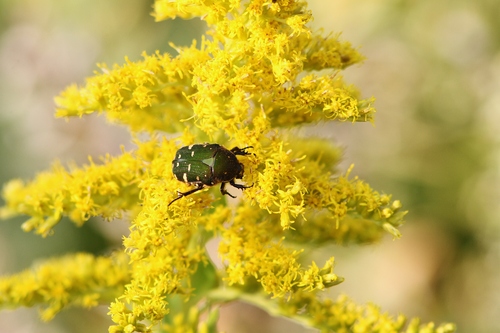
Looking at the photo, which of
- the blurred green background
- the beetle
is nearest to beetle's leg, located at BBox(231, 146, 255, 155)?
the beetle

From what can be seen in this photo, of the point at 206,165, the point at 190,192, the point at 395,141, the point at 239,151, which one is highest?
the point at 395,141

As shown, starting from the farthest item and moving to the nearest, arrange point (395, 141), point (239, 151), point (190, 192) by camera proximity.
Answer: point (395, 141) < point (239, 151) < point (190, 192)

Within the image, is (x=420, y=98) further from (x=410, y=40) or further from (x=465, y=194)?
(x=465, y=194)

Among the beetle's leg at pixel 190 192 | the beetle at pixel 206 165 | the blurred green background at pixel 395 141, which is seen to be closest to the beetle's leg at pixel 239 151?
the beetle at pixel 206 165

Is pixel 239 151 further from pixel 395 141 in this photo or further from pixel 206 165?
pixel 395 141

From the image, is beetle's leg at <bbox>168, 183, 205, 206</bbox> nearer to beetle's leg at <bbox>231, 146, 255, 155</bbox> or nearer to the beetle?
the beetle

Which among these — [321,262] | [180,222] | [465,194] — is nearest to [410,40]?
[465,194]

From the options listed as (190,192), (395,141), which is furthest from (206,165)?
(395,141)
